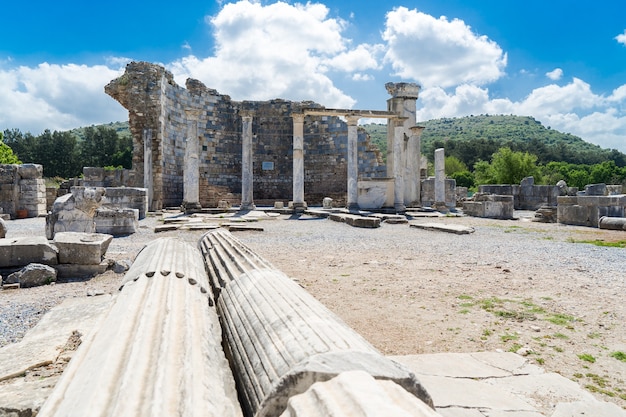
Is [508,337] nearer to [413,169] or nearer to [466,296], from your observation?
[466,296]

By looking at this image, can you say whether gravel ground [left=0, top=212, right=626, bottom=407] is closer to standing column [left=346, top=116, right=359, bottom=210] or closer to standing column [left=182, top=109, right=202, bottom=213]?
standing column [left=182, top=109, right=202, bottom=213]

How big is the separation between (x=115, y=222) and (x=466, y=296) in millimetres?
9199

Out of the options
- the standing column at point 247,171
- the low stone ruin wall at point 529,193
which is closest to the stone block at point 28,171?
the standing column at point 247,171

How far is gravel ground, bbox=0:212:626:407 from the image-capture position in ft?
10.8

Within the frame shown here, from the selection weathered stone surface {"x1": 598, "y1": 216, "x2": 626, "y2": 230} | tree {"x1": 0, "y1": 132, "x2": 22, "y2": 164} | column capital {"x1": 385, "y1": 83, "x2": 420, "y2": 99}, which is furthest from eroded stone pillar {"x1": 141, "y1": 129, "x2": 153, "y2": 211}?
tree {"x1": 0, "y1": 132, "x2": 22, "y2": 164}

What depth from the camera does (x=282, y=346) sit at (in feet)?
6.77

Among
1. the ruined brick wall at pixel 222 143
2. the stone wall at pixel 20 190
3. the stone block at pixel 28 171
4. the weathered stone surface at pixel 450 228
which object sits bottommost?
the weathered stone surface at pixel 450 228

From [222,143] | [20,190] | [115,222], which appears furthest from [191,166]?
[115,222]

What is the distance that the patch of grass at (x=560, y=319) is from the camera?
12.5ft

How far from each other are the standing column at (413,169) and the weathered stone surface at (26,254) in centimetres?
1654

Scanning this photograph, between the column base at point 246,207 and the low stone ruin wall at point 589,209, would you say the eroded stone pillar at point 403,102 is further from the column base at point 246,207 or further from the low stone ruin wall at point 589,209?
the low stone ruin wall at point 589,209

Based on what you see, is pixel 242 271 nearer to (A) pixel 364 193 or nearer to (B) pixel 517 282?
(B) pixel 517 282

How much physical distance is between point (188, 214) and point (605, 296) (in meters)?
14.3

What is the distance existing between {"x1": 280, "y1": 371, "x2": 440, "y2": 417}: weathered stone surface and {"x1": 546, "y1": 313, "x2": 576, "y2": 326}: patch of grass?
118 inches
